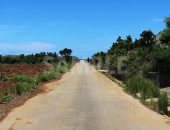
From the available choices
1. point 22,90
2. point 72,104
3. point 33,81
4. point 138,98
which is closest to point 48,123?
point 72,104

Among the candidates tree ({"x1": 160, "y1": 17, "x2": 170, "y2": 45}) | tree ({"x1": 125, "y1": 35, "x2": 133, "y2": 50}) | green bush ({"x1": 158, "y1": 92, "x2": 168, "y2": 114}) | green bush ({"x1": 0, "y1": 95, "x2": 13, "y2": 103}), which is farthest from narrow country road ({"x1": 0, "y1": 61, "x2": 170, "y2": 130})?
tree ({"x1": 125, "y1": 35, "x2": 133, "y2": 50})

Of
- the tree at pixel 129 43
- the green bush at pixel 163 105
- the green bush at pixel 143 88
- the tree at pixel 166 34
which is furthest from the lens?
A: the tree at pixel 129 43

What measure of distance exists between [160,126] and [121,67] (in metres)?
30.4

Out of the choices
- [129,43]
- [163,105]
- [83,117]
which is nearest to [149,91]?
[163,105]

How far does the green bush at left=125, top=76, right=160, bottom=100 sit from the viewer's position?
2502cm

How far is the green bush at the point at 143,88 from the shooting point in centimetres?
2502

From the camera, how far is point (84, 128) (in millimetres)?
14367

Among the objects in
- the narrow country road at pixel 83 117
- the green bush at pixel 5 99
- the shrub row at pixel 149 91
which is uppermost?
the shrub row at pixel 149 91

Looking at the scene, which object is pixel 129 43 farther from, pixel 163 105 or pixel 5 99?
pixel 163 105

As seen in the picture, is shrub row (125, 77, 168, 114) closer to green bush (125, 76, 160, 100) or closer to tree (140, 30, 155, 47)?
green bush (125, 76, 160, 100)

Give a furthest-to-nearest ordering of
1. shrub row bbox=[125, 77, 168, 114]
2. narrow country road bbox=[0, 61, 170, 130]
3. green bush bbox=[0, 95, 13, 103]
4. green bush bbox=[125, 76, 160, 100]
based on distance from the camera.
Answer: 1. green bush bbox=[125, 76, 160, 100]
2. green bush bbox=[0, 95, 13, 103]
3. shrub row bbox=[125, 77, 168, 114]
4. narrow country road bbox=[0, 61, 170, 130]

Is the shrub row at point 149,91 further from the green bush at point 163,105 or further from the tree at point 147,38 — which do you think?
the tree at point 147,38

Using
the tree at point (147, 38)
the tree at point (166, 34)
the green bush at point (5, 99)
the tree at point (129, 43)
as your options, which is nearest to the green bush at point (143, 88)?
the tree at point (166, 34)

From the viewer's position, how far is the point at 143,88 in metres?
26.7
